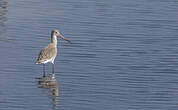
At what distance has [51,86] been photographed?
2075 centimetres

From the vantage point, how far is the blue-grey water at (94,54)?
63.5 feet

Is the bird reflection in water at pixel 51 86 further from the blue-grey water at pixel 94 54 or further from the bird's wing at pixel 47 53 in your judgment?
the bird's wing at pixel 47 53

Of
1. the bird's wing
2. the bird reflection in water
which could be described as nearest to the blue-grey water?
the bird reflection in water

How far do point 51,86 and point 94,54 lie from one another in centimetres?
412

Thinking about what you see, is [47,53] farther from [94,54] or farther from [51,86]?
[51,86]

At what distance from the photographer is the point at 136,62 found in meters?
23.6

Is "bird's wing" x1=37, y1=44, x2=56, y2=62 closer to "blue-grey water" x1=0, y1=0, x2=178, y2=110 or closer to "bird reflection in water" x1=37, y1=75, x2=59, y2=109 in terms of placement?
"blue-grey water" x1=0, y1=0, x2=178, y2=110

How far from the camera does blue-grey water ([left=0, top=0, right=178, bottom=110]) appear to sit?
63.5 feet

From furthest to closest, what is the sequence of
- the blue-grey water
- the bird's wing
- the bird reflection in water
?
the bird's wing
the blue-grey water
the bird reflection in water

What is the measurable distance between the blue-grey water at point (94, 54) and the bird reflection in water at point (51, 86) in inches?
3.5

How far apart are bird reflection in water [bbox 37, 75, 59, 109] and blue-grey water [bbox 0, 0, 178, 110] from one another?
0.09 m

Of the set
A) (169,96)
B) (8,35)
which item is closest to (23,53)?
(8,35)

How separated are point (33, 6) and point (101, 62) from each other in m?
9.75

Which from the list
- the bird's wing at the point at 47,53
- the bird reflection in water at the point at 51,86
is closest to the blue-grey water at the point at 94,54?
the bird reflection in water at the point at 51,86
